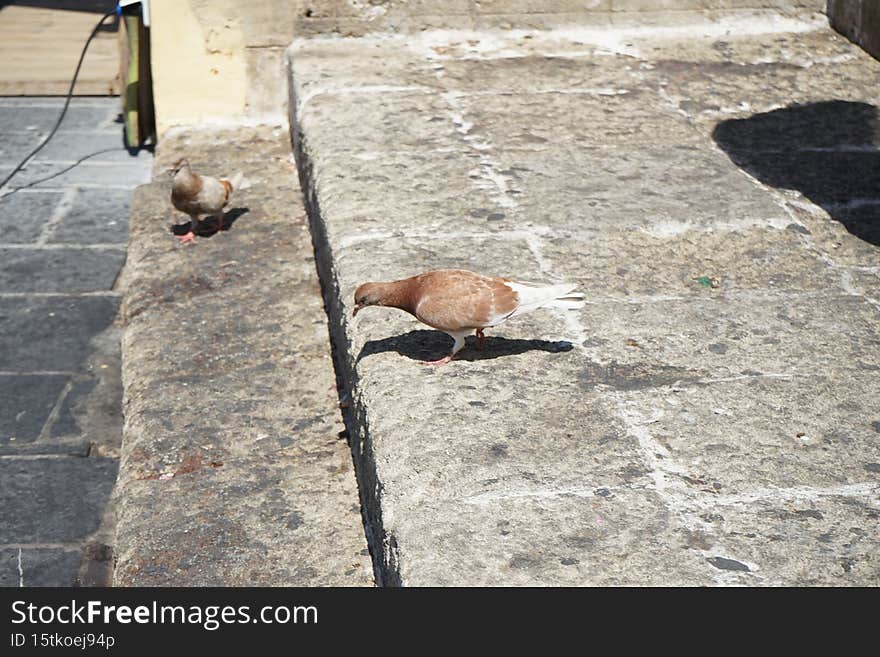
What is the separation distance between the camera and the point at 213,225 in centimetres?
547

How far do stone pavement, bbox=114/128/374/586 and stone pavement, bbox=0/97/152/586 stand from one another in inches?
18.8

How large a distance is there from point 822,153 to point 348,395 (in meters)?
2.50

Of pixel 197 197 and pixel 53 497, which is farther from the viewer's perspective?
pixel 197 197

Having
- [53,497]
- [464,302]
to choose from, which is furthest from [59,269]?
[464,302]

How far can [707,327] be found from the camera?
3.71m

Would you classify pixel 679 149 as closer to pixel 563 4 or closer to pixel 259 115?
pixel 563 4

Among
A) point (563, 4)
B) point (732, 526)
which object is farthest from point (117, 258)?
→ point (732, 526)

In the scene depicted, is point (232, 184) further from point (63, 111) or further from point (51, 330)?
point (63, 111)

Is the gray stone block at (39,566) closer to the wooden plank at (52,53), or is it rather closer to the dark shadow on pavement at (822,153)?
the dark shadow on pavement at (822,153)

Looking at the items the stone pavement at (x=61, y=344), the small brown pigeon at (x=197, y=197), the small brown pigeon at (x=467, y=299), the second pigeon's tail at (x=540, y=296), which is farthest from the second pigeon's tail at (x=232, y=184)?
the second pigeon's tail at (x=540, y=296)

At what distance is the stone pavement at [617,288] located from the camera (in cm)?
277

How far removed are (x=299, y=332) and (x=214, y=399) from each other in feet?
1.75

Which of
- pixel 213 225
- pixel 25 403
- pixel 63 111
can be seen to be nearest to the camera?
pixel 25 403

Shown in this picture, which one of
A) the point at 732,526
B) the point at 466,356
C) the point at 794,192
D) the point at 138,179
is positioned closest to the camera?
the point at 732,526
